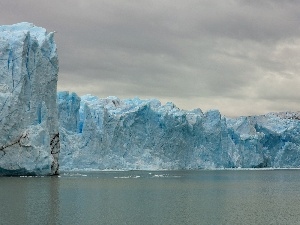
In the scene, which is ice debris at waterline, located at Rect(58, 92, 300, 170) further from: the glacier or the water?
the water

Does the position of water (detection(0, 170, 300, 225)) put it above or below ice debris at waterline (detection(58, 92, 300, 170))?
below

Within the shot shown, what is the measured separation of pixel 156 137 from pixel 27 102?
2702cm

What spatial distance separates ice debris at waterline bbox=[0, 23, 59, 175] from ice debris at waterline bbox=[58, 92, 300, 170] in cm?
1295

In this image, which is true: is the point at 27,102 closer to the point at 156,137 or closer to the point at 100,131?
the point at 100,131

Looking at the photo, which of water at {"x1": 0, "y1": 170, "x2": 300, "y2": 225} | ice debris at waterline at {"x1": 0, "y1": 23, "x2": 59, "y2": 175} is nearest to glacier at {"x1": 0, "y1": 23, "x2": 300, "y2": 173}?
ice debris at waterline at {"x1": 0, "y1": 23, "x2": 59, "y2": 175}

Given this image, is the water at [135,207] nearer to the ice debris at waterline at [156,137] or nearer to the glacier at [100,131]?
the glacier at [100,131]

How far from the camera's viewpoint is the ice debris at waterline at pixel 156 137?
5963 cm

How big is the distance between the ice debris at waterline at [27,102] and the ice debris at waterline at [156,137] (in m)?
12.9

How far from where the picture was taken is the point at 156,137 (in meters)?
67.5

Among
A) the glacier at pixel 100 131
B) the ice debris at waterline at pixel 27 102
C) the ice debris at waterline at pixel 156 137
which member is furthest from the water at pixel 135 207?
the ice debris at waterline at pixel 156 137

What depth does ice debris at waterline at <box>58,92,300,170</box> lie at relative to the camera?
196ft

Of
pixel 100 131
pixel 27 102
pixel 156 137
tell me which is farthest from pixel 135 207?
pixel 156 137

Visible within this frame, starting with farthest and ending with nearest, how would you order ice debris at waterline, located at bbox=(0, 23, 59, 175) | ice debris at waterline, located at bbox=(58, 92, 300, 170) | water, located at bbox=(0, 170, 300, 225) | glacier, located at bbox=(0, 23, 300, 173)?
ice debris at waterline, located at bbox=(58, 92, 300, 170)
glacier, located at bbox=(0, 23, 300, 173)
ice debris at waterline, located at bbox=(0, 23, 59, 175)
water, located at bbox=(0, 170, 300, 225)

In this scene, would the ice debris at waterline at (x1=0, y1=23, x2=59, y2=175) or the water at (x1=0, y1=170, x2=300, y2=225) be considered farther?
the ice debris at waterline at (x1=0, y1=23, x2=59, y2=175)
